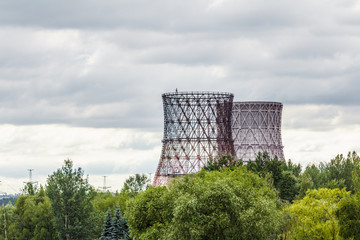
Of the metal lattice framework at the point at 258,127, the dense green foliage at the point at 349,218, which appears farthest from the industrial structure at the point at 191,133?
the dense green foliage at the point at 349,218

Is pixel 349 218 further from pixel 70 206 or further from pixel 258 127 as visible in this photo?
pixel 258 127

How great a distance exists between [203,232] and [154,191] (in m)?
16.5

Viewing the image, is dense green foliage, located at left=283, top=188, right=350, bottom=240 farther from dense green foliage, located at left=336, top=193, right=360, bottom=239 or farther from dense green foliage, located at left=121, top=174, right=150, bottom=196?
dense green foliage, located at left=121, top=174, right=150, bottom=196

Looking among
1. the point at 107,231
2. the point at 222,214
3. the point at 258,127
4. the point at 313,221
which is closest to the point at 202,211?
the point at 222,214

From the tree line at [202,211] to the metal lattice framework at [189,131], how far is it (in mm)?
7342

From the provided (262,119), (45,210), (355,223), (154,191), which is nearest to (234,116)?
(262,119)

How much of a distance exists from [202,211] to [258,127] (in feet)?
300

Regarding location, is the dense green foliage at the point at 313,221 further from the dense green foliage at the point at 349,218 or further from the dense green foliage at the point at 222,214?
the dense green foliage at the point at 222,214

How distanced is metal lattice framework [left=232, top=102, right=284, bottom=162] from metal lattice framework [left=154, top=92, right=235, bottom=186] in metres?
32.4

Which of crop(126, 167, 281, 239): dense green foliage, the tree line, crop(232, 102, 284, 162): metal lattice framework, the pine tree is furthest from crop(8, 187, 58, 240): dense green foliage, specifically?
crop(232, 102, 284, 162): metal lattice framework

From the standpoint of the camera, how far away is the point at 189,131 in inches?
4392

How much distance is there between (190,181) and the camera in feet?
218

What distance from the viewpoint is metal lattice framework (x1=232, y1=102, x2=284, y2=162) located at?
5684 inches

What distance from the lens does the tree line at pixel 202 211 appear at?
54781mm
